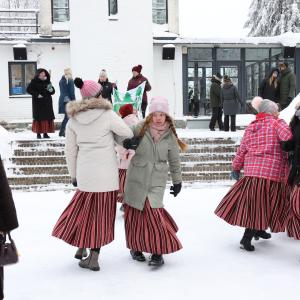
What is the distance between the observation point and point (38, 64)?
56.9ft

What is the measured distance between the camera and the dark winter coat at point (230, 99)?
1195 centimetres

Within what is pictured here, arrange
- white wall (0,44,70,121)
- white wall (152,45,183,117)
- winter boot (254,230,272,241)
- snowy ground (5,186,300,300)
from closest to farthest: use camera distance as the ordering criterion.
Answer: snowy ground (5,186,300,300) < winter boot (254,230,272,241) < white wall (0,44,70,121) < white wall (152,45,183,117)

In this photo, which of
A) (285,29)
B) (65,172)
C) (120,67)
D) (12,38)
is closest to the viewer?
(65,172)

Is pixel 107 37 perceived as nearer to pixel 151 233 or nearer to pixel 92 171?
pixel 92 171

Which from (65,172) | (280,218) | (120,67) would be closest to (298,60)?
(120,67)

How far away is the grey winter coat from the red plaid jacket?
2.66 feet

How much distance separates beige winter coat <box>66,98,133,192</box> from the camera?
13.0 ft

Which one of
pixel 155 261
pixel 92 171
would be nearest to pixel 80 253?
A: pixel 155 261

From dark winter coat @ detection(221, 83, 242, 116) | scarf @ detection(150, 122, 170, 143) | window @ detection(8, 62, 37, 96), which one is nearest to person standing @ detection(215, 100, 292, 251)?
scarf @ detection(150, 122, 170, 143)

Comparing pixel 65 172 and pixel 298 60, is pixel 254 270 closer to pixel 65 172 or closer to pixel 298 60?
pixel 65 172

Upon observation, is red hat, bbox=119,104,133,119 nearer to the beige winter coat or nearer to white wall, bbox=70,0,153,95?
the beige winter coat

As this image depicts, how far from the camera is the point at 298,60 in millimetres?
18375

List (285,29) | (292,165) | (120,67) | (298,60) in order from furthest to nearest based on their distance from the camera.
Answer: (285,29) → (298,60) → (120,67) → (292,165)

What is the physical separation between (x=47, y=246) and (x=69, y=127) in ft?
4.69
